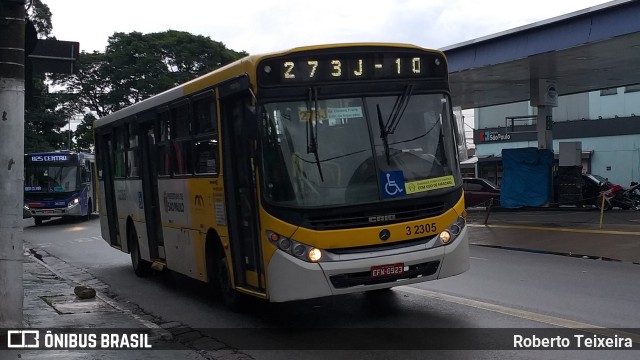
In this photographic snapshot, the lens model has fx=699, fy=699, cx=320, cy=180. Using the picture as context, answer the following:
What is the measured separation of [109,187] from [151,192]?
11.3 ft

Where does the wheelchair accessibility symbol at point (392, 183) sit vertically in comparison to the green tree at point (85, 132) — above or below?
below

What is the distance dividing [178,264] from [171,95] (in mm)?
2655

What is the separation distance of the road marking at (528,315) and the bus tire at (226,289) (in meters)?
2.49

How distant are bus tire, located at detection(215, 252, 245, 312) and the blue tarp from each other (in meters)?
19.0

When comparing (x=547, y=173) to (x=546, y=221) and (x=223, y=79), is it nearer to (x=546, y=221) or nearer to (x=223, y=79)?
(x=546, y=221)

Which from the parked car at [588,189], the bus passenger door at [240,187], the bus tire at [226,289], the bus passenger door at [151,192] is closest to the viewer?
the bus passenger door at [240,187]

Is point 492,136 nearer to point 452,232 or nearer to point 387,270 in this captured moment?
point 452,232

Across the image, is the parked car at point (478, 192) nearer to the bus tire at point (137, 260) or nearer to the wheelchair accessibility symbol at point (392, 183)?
the bus tire at point (137, 260)

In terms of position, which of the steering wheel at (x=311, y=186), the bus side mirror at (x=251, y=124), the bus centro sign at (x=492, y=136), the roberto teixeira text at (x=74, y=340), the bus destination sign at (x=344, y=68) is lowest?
the roberto teixeira text at (x=74, y=340)

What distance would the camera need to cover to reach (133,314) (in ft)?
31.9

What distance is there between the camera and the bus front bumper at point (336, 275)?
7387 mm

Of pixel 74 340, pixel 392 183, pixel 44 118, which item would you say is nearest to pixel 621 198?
pixel 392 183

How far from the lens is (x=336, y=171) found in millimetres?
7594

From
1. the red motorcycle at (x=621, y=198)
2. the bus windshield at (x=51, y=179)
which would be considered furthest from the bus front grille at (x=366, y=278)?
the bus windshield at (x=51, y=179)
